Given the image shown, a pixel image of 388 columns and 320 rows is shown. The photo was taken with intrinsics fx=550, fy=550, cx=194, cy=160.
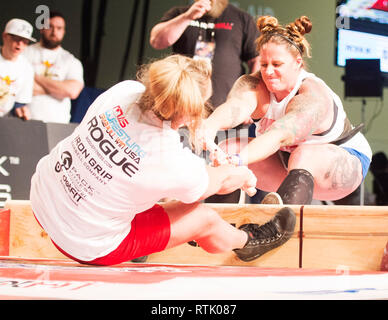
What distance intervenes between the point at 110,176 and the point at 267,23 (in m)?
0.75

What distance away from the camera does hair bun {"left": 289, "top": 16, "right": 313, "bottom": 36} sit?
172 centimetres

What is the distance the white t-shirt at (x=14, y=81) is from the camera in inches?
76.6

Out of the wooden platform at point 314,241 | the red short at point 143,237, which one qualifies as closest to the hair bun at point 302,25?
the wooden platform at point 314,241

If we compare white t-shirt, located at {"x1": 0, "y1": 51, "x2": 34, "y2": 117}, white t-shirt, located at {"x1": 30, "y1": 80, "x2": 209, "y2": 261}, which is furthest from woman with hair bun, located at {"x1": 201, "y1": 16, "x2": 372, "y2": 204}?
white t-shirt, located at {"x1": 0, "y1": 51, "x2": 34, "y2": 117}

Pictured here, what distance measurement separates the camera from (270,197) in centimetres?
173

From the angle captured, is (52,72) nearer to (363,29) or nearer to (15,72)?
(15,72)

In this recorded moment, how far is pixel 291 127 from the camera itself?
1739 millimetres

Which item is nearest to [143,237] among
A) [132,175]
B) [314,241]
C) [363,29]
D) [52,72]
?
[132,175]

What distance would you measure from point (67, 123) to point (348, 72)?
97 cm

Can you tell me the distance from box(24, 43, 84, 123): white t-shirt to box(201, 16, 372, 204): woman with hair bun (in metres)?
0.55

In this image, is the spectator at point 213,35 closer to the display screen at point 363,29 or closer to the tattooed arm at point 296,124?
the tattooed arm at point 296,124

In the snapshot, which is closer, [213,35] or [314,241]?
[314,241]

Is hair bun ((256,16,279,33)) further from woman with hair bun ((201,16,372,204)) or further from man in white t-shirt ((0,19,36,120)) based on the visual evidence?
man in white t-shirt ((0,19,36,120))

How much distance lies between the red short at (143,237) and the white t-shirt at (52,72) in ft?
2.04
